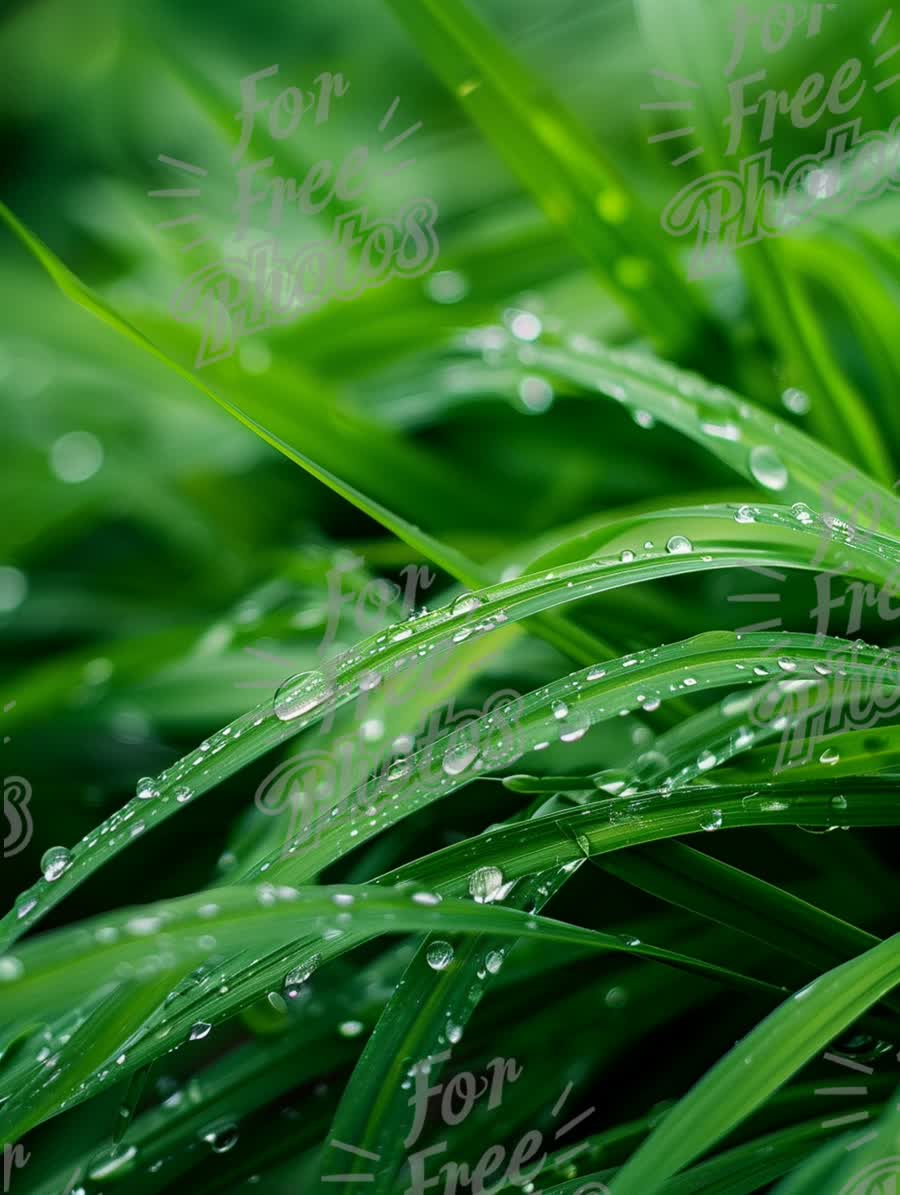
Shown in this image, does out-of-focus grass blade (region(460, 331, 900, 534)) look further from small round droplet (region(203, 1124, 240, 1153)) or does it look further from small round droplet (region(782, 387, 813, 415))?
small round droplet (region(203, 1124, 240, 1153))

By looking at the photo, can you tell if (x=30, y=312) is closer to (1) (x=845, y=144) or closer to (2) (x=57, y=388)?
(2) (x=57, y=388)

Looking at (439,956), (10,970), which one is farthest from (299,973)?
(10,970)

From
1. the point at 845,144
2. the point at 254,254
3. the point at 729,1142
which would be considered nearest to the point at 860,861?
the point at 729,1142

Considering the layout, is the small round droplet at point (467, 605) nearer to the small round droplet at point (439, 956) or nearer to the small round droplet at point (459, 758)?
the small round droplet at point (459, 758)

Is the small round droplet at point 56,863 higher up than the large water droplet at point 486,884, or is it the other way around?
the small round droplet at point 56,863

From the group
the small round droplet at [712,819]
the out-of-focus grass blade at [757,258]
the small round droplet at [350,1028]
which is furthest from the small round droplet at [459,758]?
the out-of-focus grass blade at [757,258]

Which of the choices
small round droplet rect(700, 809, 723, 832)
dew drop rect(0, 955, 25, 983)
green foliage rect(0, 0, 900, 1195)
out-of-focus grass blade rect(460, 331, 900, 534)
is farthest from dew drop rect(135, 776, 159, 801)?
out-of-focus grass blade rect(460, 331, 900, 534)
